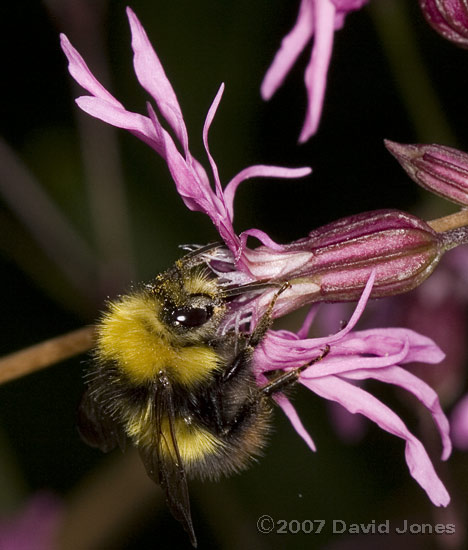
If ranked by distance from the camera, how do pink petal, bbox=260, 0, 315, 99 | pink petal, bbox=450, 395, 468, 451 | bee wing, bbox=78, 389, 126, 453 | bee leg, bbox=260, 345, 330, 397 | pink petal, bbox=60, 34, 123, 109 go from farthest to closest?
1. pink petal, bbox=450, 395, 468, 451
2. pink petal, bbox=260, 0, 315, 99
3. bee wing, bbox=78, 389, 126, 453
4. bee leg, bbox=260, 345, 330, 397
5. pink petal, bbox=60, 34, 123, 109

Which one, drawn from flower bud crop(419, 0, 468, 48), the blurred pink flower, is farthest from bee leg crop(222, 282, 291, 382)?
the blurred pink flower

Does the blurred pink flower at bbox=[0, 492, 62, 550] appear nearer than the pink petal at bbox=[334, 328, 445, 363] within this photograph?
No

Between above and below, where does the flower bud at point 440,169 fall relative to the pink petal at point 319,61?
below

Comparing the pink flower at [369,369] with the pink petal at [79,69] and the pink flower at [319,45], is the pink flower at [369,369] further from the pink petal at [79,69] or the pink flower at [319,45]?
the pink petal at [79,69]

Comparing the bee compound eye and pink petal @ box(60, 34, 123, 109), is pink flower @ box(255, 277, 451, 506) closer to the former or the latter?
the bee compound eye

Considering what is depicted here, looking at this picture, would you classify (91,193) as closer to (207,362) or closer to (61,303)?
(61,303)

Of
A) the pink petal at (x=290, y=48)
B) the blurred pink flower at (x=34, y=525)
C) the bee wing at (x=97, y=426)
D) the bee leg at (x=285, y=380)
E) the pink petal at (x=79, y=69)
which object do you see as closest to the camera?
the pink petal at (x=79, y=69)

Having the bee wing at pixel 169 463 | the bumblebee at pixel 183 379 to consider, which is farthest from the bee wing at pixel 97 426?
A: the bee wing at pixel 169 463

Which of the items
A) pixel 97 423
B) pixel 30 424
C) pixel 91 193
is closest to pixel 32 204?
pixel 91 193

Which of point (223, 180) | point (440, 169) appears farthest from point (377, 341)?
point (223, 180)
